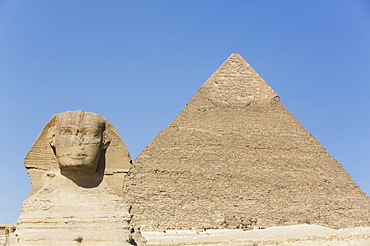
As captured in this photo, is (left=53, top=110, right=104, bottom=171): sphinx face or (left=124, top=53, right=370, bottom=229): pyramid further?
(left=124, top=53, right=370, bottom=229): pyramid

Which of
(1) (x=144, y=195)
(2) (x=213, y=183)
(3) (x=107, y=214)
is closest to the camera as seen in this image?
(3) (x=107, y=214)

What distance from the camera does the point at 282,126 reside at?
86125 millimetres

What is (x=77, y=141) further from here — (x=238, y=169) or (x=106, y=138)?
(x=238, y=169)

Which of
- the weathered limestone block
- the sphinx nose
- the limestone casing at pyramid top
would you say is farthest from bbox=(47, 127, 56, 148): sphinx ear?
the limestone casing at pyramid top

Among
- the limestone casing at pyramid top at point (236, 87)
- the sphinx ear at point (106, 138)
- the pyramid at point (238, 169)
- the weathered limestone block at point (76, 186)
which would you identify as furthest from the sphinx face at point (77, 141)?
the limestone casing at pyramid top at point (236, 87)

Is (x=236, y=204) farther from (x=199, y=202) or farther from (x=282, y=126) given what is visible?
(x=282, y=126)

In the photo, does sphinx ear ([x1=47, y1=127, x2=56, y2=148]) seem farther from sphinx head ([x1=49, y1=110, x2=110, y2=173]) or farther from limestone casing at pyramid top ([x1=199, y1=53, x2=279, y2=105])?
limestone casing at pyramid top ([x1=199, y1=53, x2=279, y2=105])

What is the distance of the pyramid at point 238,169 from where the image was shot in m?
75.9

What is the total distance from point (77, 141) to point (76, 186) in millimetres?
383

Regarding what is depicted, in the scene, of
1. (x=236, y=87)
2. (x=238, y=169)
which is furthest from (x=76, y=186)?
(x=236, y=87)

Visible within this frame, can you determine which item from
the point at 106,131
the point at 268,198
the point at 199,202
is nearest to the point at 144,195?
the point at 199,202

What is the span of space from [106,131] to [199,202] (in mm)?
70236

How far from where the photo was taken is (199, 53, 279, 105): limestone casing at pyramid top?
86438 millimetres

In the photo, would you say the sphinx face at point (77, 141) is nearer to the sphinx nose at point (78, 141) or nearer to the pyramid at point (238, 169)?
the sphinx nose at point (78, 141)
